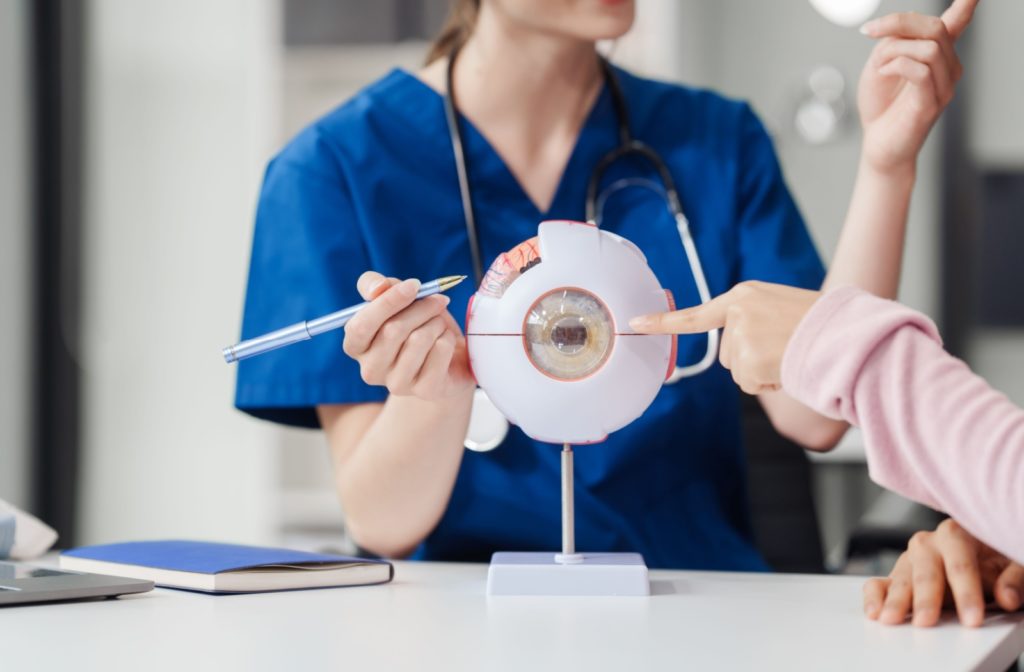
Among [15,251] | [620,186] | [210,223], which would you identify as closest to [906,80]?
[620,186]

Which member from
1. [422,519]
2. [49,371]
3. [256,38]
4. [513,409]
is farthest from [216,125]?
[513,409]

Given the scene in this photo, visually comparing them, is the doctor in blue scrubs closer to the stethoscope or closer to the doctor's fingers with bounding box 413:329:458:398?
the stethoscope

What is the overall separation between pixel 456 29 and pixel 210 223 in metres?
1.28

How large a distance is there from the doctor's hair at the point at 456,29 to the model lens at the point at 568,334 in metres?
0.57

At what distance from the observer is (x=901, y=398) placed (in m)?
0.64

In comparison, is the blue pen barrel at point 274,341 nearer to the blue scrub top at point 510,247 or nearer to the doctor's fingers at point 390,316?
the doctor's fingers at point 390,316

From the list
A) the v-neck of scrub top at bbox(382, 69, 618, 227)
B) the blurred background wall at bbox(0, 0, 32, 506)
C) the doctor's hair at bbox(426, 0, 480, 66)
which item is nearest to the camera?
the v-neck of scrub top at bbox(382, 69, 618, 227)

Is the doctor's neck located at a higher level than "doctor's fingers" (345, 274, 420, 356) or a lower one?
higher

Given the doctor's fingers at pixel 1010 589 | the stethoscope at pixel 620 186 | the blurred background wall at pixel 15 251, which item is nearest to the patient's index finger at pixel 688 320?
the doctor's fingers at pixel 1010 589

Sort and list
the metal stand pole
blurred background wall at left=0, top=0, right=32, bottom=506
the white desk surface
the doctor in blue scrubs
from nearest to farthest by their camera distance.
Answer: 1. the white desk surface
2. the metal stand pole
3. the doctor in blue scrubs
4. blurred background wall at left=0, top=0, right=32, bottom=506

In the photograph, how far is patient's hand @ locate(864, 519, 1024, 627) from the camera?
28.3 inches

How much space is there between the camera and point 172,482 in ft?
8.30

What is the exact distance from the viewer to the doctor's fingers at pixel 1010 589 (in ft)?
2.46

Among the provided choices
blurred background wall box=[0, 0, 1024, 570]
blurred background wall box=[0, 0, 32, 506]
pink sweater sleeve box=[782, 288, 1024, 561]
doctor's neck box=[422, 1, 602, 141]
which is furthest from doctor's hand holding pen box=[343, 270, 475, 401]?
blurred background wall box=[0, 0, 32, 506]
